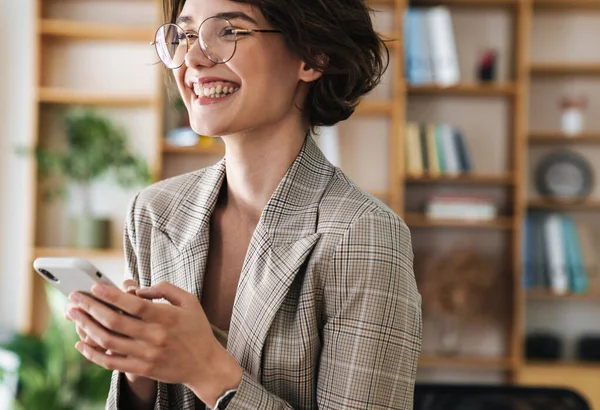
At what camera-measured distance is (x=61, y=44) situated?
4.25 meters

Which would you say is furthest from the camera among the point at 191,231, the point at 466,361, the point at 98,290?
the point at 466,361

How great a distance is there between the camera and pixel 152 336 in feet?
2.79

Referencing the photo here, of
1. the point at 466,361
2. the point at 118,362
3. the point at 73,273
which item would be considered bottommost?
the point at 466,361

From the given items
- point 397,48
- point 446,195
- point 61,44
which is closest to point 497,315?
point 446,195

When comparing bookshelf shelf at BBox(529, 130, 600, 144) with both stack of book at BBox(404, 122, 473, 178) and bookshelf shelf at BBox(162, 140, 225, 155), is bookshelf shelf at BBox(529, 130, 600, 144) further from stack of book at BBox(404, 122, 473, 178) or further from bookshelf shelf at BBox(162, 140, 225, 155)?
bookshelf shelf at BBox(162, 140, 225, 155)

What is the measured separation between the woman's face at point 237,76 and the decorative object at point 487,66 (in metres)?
3.27

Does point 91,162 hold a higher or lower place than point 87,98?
lower

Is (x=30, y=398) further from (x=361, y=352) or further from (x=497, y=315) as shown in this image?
(x=361, y=352)

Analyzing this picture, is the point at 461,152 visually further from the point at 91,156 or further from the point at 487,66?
the point at 91,156

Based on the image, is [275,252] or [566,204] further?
[566,204]

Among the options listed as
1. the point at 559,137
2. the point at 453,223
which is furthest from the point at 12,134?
the point at 559,137

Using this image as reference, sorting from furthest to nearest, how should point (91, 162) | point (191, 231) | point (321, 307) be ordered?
point (91, 162) < point (191, 231) < point (321, 307)

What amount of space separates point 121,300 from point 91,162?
10.7 ft

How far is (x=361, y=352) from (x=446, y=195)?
3284 mm
